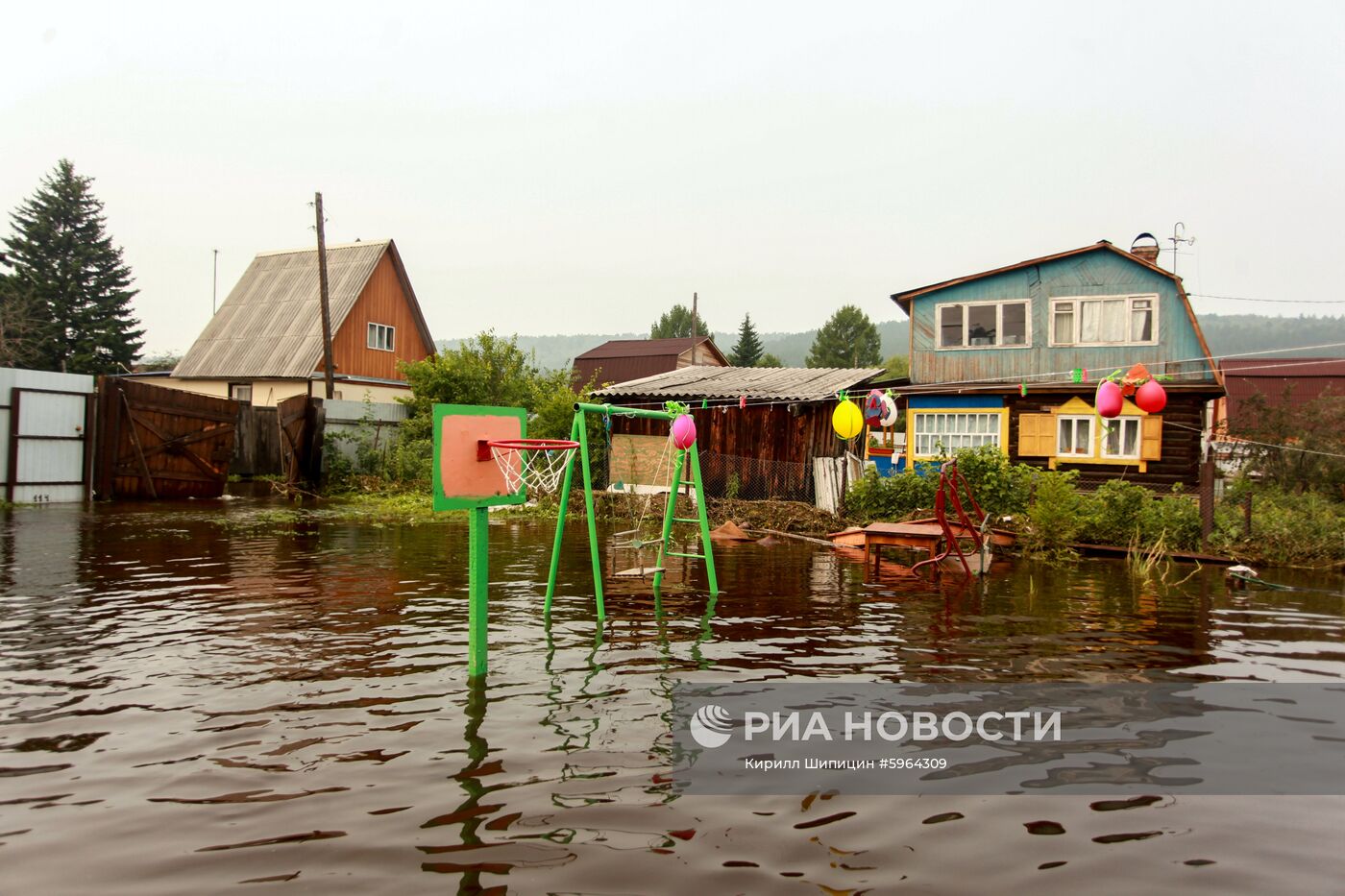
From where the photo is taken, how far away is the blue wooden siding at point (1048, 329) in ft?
76.8

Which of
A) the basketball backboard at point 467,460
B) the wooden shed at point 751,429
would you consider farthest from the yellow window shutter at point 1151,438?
the basketball backboard at point 467,460

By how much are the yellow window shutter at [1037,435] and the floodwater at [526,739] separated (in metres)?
12.1

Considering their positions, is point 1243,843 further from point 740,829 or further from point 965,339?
point 965,339

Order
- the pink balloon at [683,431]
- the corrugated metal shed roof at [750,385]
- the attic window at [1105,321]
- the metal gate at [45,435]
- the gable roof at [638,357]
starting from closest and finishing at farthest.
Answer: the pink balloon at [683,431] → the metal gate at [45,435] → the corrugated metal shed roof at [750,385] → the attic window at [1105,321] → the gable roof at [638,357]

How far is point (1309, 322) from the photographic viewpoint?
5974 inches

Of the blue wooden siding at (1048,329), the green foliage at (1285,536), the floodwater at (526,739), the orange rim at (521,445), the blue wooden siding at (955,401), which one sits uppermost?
the blue wooden siding at (1048,329)

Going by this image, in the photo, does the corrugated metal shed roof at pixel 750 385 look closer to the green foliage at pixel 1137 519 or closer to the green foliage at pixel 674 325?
the green foliage at pixel 1137 519

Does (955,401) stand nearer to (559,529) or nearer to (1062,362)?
(1062,362)

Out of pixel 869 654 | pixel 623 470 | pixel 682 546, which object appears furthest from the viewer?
pixel 623 470

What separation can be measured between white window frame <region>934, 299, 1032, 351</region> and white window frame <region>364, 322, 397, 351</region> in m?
22.1

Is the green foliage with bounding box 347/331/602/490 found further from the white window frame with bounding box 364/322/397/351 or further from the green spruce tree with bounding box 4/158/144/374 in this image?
the green spruce tree with bounding box 4/158/144/374

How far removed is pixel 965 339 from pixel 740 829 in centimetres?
2325

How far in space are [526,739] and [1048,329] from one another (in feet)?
74.6

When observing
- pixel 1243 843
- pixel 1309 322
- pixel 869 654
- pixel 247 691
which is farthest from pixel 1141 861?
pixel 1309 322
